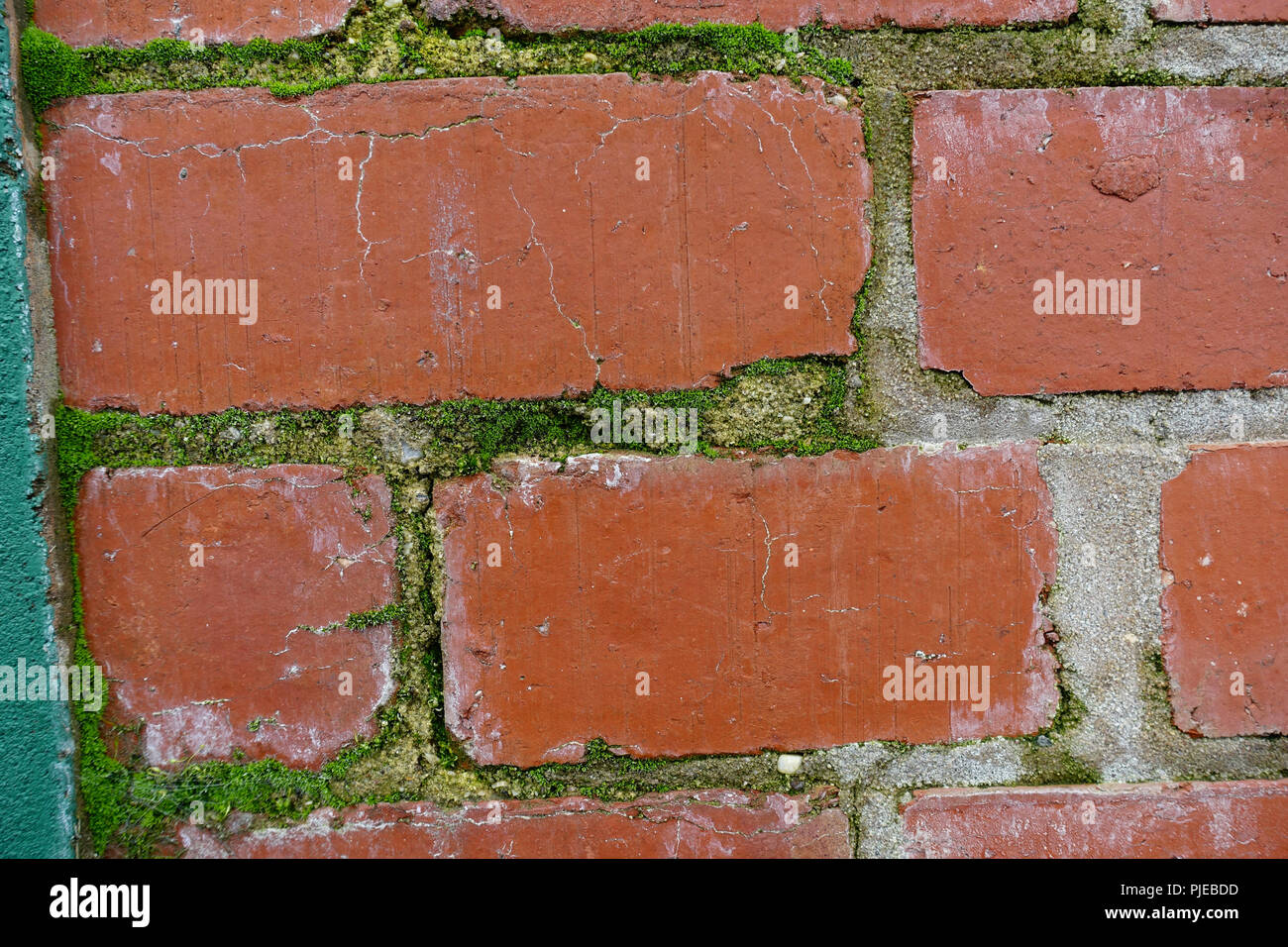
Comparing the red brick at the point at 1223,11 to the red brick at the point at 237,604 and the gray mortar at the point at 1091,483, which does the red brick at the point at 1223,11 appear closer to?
the gray mortar at the point at 1091,483

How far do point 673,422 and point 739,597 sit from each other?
1.17 ft

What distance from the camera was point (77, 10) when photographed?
1331 mm

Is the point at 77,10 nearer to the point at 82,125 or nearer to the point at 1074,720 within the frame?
the point at 82,125

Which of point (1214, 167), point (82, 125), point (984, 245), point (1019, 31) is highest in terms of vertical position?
point (1019, 31)

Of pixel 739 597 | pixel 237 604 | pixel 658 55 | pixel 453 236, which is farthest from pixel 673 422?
pixel 237 604

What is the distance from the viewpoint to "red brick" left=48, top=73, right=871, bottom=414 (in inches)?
52.7

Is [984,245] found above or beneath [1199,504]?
above

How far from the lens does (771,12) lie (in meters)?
1.34

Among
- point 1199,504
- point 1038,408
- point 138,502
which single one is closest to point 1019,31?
point 1038,408

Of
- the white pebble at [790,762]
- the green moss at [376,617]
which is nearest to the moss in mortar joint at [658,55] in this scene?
the green moss at [376,617]

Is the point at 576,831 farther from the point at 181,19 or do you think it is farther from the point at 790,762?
the point at 181,19

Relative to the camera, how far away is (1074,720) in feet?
4.63

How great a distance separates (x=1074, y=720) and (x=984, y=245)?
0.93 m

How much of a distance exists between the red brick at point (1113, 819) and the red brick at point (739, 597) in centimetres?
14
